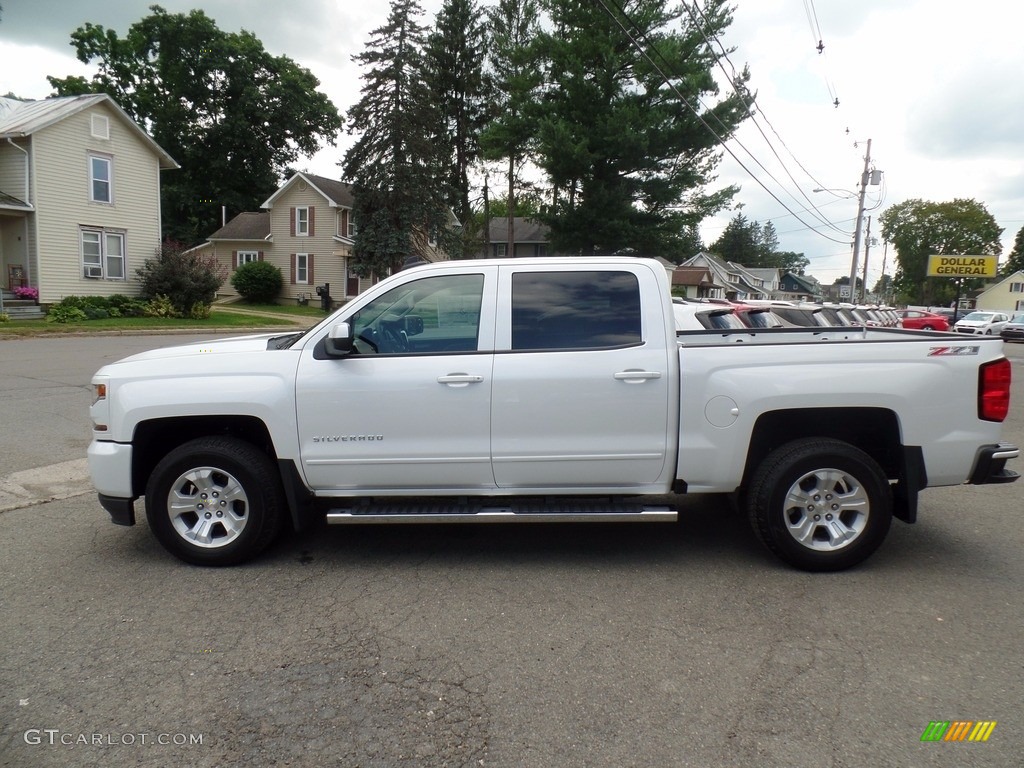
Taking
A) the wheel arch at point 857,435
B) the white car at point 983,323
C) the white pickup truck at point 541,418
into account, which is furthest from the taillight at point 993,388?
the white car at point 983,323

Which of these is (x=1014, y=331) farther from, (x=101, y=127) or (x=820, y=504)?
(x=101, y=127)

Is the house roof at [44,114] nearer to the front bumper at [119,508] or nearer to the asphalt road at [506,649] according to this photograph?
the asphalt road at [506,649]

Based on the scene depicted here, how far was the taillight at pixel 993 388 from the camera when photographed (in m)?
4.41

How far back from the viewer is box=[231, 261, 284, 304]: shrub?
133 feet

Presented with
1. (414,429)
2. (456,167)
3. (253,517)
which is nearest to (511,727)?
(414,429)

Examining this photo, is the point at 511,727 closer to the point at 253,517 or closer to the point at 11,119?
the point at 253,517

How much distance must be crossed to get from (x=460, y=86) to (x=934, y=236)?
67.3m

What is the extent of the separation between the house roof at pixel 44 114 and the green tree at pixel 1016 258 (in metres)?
115

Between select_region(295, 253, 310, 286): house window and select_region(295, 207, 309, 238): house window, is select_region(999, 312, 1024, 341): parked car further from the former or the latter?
select_region(295, 207, 309, 238): house window

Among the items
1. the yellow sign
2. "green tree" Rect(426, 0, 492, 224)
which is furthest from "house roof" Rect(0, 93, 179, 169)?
the yellow sign

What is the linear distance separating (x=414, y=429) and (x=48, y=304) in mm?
27145

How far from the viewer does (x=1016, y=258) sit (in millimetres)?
108438

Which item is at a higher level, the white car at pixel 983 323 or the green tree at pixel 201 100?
the green tree at pixel 201 100

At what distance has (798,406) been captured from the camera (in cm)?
444
